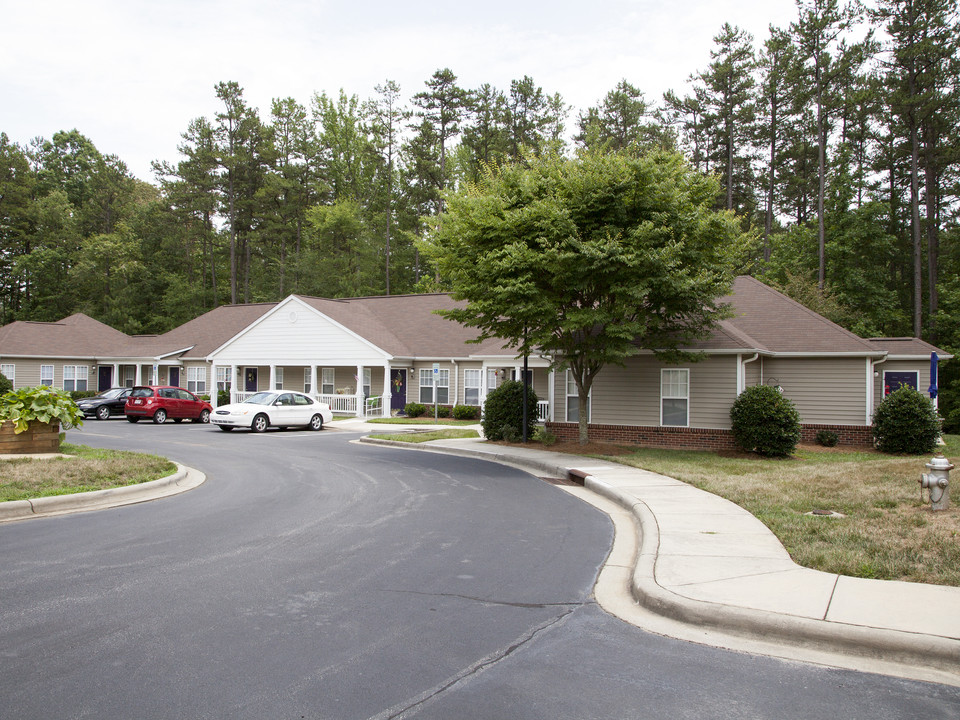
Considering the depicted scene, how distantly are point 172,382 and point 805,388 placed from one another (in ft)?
115

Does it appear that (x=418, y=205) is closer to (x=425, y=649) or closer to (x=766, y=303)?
(x=766, y=303)

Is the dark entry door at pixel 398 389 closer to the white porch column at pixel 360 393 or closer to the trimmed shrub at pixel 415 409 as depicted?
the trimmed shrub at pixel 415 409

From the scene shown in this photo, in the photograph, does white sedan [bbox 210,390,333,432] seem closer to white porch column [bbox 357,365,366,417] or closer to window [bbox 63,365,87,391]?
white porch column [bbox 357,365,366,417]

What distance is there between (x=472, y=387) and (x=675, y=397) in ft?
45.2

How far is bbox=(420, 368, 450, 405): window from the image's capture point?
Answer: 109 feet

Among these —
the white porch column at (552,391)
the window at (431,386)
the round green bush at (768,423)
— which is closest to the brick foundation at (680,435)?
the white porch column at (552,391)

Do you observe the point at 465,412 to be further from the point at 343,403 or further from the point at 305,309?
the point at 305,309

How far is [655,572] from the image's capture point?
21.9ft

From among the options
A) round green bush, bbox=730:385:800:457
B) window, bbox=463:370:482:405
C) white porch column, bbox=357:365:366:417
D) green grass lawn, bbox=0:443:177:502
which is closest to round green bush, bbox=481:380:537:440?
round green bush, bbox=730:385:800:457

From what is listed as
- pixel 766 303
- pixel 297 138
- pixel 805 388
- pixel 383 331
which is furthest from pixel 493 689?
pixel 297 138

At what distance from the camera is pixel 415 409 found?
32844 mm

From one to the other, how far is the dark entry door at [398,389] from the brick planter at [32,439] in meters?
19.8

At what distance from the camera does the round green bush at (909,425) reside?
63.6ft

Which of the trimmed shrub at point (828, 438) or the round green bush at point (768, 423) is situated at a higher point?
the round green bush at point (768, 423)
